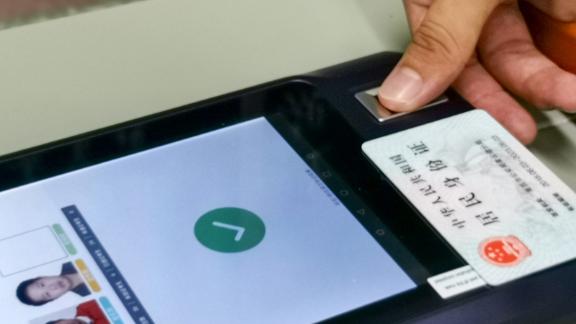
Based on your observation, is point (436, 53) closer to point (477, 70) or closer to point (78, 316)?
point (477, 70)

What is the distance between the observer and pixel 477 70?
1.75 feet

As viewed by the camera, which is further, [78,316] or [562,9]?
[562,9]

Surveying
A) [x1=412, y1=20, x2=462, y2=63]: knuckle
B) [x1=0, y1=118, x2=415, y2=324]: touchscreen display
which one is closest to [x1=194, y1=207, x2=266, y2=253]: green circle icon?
[x1=0, y1=118, x2=415, y2=324]: touchscreen display

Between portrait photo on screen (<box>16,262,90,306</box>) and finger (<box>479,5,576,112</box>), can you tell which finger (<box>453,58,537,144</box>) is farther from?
portrait photo on screen (<box>16,262,90,306</box>)

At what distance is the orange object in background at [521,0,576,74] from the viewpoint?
0.51m

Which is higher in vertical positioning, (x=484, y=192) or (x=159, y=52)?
(x=159, y=52)

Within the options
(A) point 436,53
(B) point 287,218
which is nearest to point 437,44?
(A) point 436,53

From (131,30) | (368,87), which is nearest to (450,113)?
(368,87)

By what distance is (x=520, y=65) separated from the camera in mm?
525

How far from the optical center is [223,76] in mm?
534

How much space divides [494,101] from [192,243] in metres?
0.18

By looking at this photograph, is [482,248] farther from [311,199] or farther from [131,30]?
[131,30]

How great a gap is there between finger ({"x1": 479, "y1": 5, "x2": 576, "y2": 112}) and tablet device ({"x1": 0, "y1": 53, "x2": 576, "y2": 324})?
0.15 ft

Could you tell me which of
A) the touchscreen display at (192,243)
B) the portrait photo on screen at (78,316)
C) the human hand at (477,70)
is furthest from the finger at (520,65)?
the portrait photo on screen at (78,316)
